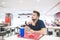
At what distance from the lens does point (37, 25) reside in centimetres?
285

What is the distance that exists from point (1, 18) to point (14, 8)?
1.02 metres

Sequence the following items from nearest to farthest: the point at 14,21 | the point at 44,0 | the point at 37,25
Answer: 1. the point at 37,25
2. the point at 44,0
3. the point at 14,21

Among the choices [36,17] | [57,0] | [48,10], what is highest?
[57,0]

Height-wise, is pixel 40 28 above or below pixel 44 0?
below

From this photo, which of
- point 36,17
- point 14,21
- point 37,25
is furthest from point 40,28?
point 14,21

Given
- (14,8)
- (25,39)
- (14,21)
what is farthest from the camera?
(14,8)

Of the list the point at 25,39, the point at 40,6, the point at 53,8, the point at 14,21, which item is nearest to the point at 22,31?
the point at 25,39

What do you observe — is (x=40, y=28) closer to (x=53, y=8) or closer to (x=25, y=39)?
(x=25, y=39)

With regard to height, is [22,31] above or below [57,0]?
below

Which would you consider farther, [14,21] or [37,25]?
[14,21]

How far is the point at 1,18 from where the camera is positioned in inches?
243

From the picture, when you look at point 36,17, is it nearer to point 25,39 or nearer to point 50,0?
point 25,39

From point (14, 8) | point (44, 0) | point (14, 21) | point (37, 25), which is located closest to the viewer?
point (37, 25)

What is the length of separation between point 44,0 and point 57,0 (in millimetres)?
692
